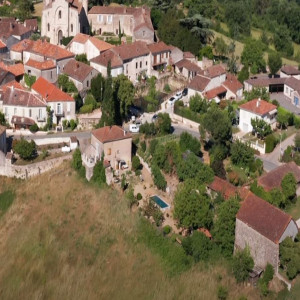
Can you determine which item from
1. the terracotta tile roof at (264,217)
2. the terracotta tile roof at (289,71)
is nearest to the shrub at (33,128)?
the terracotta tile roof at (264,217)

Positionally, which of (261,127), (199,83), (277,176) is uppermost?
(277,176)

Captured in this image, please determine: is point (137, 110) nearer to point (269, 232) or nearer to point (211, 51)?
point (211, 51)

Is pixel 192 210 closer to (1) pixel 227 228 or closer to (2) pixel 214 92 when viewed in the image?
(1) pixel 227 228

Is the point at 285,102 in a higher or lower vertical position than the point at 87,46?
lower

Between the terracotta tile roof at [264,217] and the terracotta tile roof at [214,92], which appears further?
the terracotta tile roof at [214,92]

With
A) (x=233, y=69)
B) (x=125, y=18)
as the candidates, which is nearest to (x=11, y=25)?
(x=125, y=18)

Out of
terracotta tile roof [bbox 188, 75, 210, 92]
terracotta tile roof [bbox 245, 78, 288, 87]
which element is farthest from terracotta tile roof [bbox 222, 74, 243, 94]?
terracotta tile roof [bbox 188, 75, 210, 92]

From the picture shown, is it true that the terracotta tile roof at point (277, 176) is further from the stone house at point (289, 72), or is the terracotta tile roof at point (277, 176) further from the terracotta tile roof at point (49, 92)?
the stone house at point (289, 72)

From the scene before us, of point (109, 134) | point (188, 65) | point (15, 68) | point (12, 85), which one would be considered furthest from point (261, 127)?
point (15, 68)
